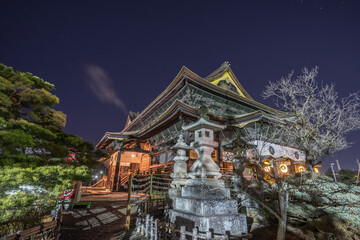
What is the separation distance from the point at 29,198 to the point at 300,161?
2071cm

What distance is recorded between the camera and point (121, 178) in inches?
765

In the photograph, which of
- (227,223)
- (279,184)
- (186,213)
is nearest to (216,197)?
(227,223)

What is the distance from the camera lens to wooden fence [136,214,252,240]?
3.96 metres

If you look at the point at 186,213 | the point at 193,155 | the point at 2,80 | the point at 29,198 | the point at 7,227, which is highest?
the point at 2,80

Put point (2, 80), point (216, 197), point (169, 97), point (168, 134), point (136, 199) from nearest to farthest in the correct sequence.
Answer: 1. point (216, 197)
2. point (2, 80)
3. point (136, 199)
4. point (168, 134)
5. point (169, 97)

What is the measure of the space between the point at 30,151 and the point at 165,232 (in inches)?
249

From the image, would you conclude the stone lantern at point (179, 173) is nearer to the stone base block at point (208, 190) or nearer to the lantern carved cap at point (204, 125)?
the stone base block at point (208, 190)

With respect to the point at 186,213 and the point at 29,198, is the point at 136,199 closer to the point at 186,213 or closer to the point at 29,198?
the point at 186,213

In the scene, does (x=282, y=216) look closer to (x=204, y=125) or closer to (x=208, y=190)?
(x=208, y=190)

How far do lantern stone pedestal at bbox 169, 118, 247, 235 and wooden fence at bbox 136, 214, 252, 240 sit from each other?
49cm

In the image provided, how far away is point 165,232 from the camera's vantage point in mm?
4523

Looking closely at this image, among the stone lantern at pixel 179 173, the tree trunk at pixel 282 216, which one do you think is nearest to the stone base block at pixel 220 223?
the tree trunk at pixel 282 216

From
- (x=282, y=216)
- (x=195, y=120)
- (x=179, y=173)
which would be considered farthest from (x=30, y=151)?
(x=195, y=120)

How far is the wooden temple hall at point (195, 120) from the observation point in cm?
1349
